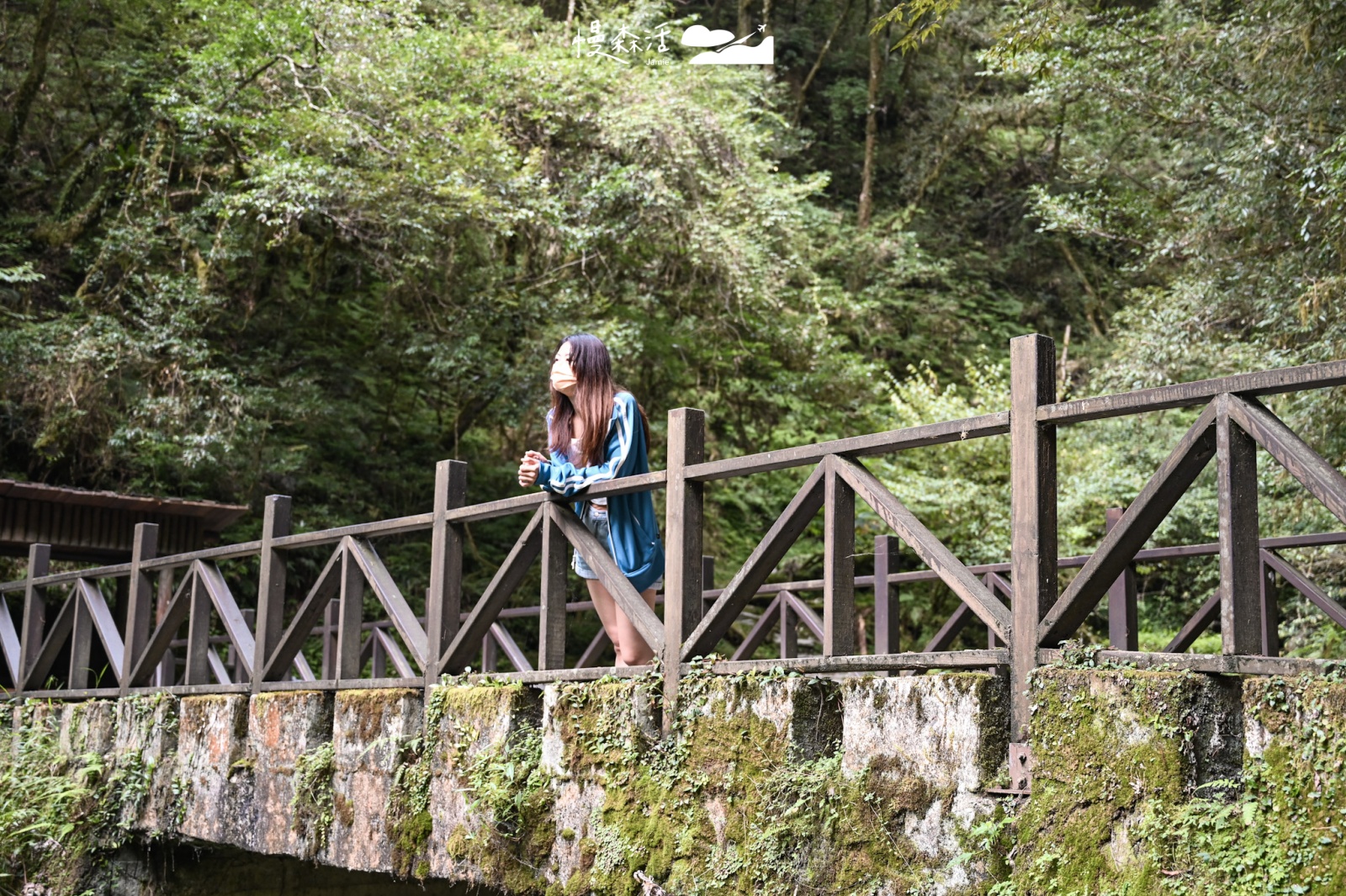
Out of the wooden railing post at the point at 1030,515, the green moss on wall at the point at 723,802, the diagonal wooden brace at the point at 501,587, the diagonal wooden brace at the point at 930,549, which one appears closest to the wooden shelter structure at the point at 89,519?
the diagonal wooden brace at the point at 501,587

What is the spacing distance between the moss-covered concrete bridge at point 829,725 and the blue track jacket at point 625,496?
17cm

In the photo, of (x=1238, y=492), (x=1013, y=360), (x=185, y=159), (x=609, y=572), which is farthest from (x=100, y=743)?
(x=185, y=159)

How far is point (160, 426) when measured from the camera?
43.2ft

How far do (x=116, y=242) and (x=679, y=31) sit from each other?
29.1 feet

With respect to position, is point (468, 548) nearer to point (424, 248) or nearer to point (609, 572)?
point (424, 248)

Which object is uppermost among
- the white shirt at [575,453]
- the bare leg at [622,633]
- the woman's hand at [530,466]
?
the white shirt at [575,453]

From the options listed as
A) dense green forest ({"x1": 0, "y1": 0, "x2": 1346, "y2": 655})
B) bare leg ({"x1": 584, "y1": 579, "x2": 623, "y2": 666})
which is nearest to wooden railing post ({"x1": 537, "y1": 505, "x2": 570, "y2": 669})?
bare leg ({"x1": 584, "y1": 579, "x2": 623, "y2": 666})

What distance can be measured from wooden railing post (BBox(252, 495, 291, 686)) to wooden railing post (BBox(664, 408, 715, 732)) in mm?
2885

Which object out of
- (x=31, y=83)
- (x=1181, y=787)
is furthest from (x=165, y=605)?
(x=31, y=83)

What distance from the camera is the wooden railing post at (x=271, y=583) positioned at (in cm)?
617

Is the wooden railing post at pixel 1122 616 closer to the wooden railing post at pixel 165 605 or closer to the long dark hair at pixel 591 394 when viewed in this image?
the long dark hair at pixel 591 394

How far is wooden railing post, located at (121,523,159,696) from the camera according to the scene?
725 cm

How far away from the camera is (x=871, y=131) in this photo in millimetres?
22234

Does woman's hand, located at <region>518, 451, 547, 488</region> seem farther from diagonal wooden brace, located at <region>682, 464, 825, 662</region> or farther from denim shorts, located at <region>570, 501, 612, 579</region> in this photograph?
diagonal wooden brace, located at <region>682, 464, 825, 662</region>
